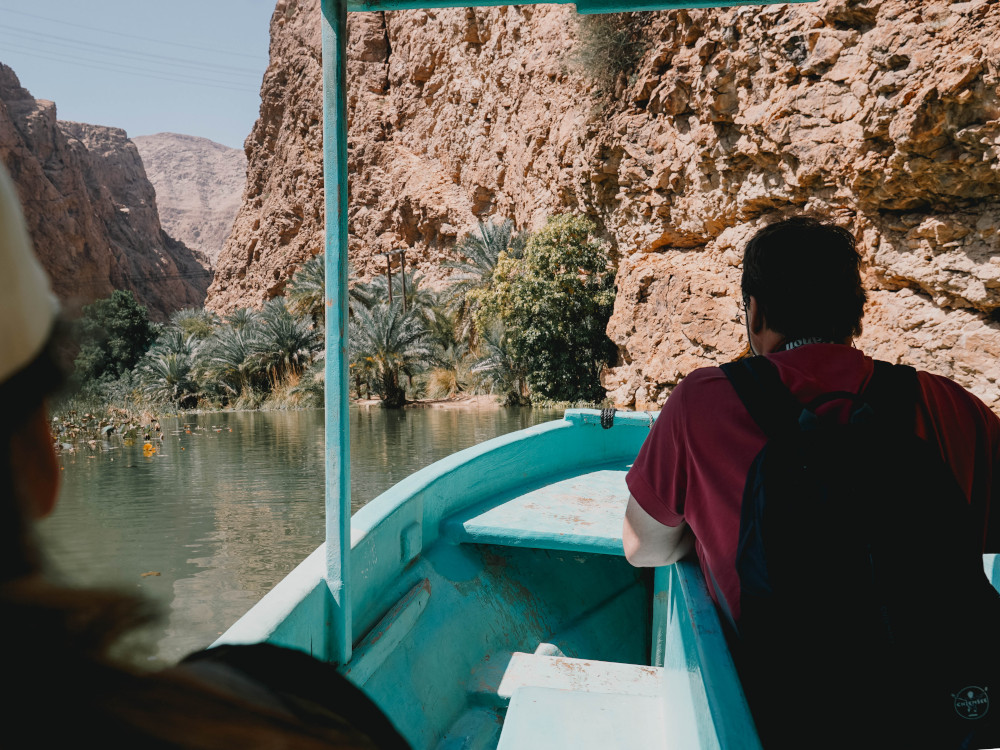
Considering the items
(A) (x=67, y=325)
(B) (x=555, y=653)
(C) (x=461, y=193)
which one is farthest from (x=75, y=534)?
(C) (x=461, y=193)

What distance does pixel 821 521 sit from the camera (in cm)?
96

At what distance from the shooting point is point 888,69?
34.3 feet

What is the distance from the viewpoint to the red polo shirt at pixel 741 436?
1165 millimetres

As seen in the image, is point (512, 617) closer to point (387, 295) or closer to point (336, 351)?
point (336, 351)

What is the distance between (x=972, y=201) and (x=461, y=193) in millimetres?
23452

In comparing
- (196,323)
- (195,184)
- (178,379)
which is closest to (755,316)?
(178,379)

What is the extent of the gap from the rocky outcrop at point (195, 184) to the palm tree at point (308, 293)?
64963mm

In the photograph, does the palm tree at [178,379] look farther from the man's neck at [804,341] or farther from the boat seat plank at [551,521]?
the man's neck at [804,341]

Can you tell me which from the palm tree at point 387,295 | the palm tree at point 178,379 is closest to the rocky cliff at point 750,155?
the palm tree at point 387,295

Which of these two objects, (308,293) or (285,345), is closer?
(285,345)

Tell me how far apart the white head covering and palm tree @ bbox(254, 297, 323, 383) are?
25.7 meters

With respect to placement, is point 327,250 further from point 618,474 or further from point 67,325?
point 618,474

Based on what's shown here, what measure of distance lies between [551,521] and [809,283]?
1989mm

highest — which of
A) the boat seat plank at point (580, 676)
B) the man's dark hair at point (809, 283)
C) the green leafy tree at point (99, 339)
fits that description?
the man's dark hair at point (809, 283)
